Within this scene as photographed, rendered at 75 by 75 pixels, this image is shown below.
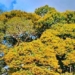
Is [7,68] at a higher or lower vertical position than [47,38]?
lower

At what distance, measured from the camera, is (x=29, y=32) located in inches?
1009

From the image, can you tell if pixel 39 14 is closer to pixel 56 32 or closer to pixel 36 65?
pixel 56 32

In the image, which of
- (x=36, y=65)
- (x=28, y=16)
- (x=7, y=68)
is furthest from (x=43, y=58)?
(x=28, y=16)

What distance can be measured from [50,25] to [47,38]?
8.12 ft

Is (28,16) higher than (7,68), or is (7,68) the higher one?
(28,16)

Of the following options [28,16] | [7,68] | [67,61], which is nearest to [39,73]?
[67,61]

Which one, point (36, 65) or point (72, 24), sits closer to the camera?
point (36, 65)

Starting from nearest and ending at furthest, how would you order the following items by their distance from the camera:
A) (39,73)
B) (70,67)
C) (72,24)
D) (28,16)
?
(39,73) < (70,67) < (72,24) < (28,16)

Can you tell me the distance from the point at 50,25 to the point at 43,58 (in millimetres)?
4353

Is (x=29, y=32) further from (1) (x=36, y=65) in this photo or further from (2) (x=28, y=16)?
(1) (x=36, y=65)

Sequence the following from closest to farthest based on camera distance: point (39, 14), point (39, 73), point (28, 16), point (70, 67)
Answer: point (39, 73), point (70, 67), point (28, 16), point (39, 14)

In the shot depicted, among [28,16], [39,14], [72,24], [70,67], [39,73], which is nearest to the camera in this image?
[39,73]

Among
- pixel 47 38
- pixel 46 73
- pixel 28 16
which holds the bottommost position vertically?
pixel 46 73

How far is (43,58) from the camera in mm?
21703
